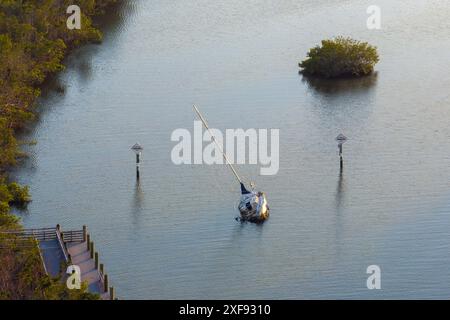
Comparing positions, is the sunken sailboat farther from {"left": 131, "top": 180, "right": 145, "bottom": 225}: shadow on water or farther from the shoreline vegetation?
the shoreline vegetation

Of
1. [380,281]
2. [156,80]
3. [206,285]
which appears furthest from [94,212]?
[156,80]

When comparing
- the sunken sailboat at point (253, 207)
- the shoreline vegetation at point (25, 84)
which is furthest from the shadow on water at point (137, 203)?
the shoreline vegetation at point (25, 84)

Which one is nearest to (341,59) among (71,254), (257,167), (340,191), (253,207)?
(257,167)

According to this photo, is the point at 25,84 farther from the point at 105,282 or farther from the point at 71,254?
the point at 105,282

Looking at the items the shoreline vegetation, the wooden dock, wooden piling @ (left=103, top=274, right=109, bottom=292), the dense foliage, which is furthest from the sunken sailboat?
the dense foliage
